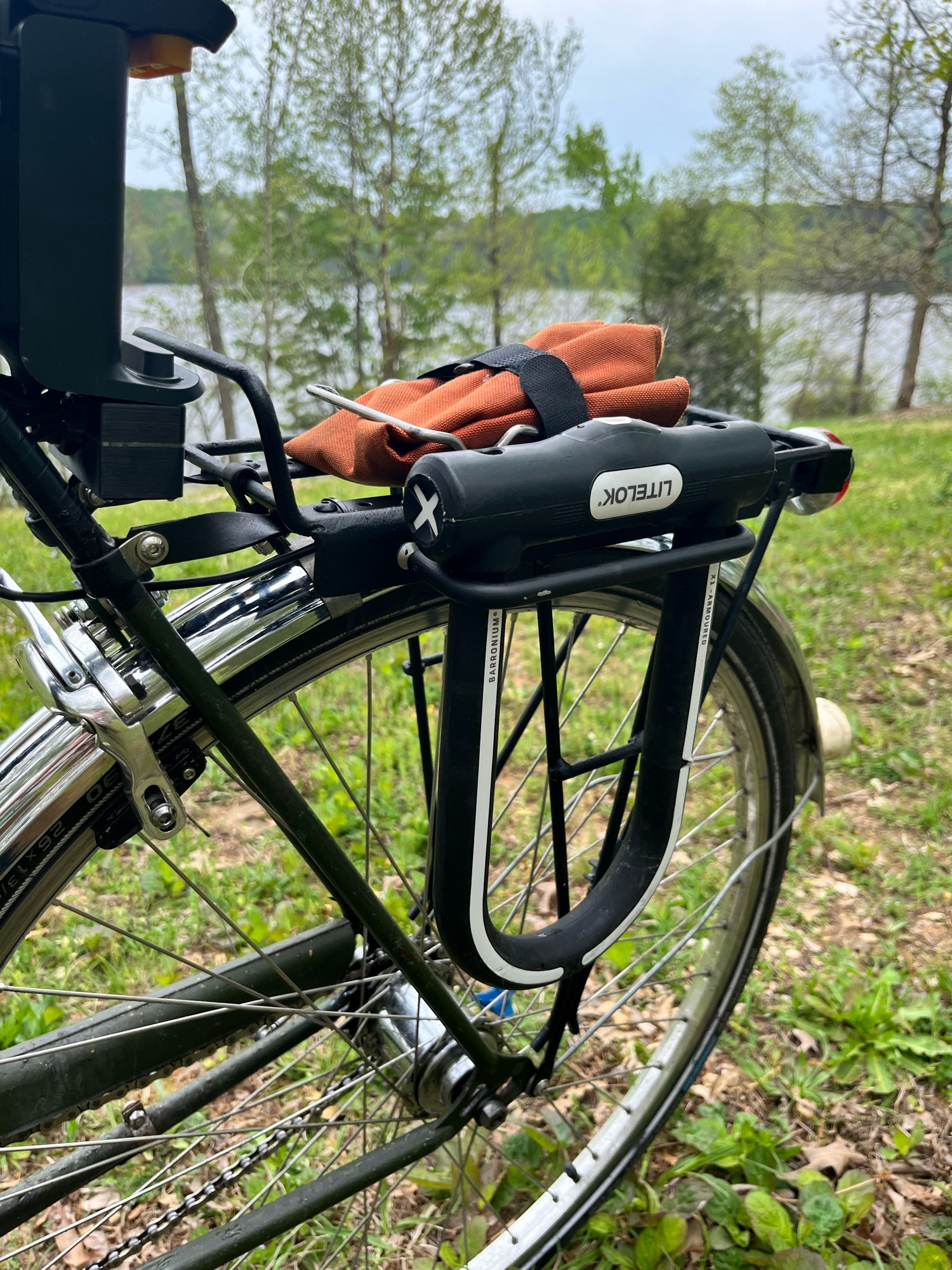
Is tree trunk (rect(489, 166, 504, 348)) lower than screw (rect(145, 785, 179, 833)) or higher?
higher

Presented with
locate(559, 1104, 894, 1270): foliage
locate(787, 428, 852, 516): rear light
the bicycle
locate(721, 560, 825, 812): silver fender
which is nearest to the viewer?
the bicycle

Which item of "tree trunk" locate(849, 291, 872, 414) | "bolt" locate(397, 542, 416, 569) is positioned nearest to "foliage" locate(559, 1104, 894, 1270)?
"bolt" locate(397, 542, 416, 569)

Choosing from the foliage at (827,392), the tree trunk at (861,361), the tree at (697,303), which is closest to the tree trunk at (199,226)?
the tree at (697,303)

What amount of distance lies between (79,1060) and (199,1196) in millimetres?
269

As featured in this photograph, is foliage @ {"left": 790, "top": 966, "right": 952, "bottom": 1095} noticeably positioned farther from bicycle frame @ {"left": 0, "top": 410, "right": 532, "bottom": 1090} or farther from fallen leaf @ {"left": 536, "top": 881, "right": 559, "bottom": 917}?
bicycle frame @ {"left": 0, "top": 410, "right": 532, "bottom": 1090}

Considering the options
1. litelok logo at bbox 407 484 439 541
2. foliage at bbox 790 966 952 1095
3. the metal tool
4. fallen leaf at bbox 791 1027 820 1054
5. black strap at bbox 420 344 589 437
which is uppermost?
black strap at bbox 420 344 589 437

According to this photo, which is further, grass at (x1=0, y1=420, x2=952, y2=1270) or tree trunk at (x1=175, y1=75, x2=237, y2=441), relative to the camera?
tree trunk at (x1=175, y1=75, x2=237, y2=441)

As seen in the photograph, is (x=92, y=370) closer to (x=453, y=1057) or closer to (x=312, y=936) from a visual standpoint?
(x=312, y=936)

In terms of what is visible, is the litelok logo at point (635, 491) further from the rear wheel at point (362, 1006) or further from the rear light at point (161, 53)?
the rear light at point (161, 53)

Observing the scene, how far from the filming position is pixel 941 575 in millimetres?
4234

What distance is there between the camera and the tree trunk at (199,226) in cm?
1244

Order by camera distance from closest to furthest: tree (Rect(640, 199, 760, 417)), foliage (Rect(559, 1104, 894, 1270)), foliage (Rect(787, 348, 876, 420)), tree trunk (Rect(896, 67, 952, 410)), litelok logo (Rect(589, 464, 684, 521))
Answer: litelok logo (Rect(589, 464, 684, 521)), foliage (Rect(559, 1104, 894, 1270)), tree trunk (Rect(896, 67, 952, 410)), tree (Rect(640, 199, 760, 417)), foliage (Rect(787, 348, 876, 420))

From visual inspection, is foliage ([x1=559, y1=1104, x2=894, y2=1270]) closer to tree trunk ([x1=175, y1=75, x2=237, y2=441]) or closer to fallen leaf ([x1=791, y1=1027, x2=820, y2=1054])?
fallen leaf ([x1=791, y1=1027, x2=820, y2=1054])

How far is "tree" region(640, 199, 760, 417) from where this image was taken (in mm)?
16984
